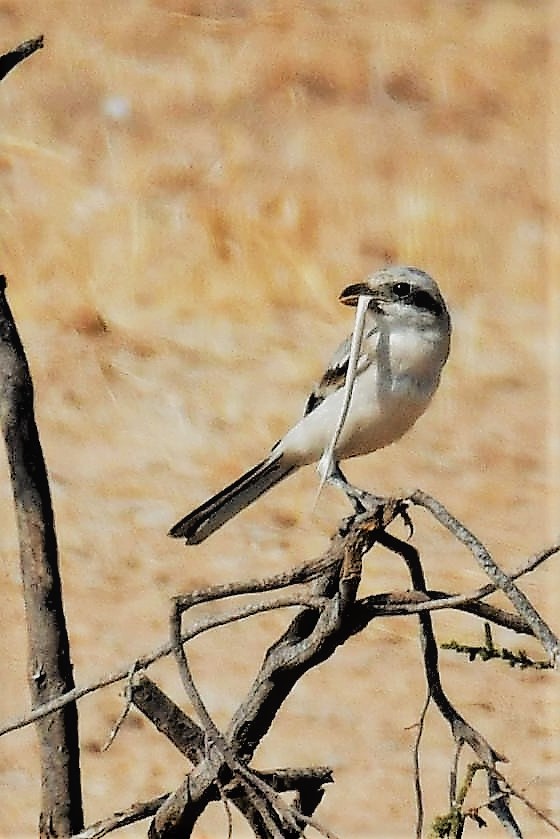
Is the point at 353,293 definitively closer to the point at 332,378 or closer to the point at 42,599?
the point at 332,378

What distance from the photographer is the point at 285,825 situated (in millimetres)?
1058

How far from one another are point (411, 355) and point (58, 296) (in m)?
2.28

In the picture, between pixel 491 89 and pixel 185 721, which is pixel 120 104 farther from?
pixel 185 721

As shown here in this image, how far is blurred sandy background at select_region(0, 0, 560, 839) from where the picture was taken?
9.84ft

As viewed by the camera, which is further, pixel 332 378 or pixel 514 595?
pixel 332 378

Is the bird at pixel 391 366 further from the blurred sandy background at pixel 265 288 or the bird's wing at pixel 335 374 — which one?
the blurred sandy background at pixel 265 288

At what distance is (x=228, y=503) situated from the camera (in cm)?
172

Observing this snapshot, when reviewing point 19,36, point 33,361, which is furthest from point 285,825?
point 19,36

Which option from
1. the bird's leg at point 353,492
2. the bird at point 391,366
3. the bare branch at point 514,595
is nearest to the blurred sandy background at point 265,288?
the bird at point 391,366

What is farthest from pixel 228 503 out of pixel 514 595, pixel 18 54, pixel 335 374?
pixel 514 595

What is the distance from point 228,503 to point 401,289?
304mm

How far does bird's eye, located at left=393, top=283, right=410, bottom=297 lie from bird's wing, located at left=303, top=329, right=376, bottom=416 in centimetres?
7

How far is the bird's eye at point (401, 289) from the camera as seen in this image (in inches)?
68.5

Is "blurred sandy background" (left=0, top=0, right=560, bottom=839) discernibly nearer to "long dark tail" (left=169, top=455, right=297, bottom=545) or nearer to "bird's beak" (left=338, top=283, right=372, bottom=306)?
"long dark tail" (left=169, top=455, right=297, bottom=545)
